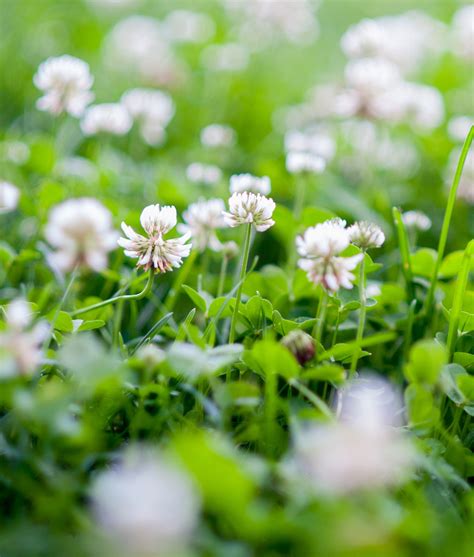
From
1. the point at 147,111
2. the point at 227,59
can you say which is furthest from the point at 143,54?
the point at 147,111

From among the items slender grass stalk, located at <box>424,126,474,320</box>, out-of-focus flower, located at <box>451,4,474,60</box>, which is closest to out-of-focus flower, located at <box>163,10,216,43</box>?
out-of-focus flower, located at <box>451,4,474,60</box>

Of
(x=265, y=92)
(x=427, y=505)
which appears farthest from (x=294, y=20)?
(x=427, y=505)

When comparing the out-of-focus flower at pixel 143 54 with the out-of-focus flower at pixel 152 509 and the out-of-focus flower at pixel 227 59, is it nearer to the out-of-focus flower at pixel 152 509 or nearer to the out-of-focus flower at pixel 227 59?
the out-of-focus flower at pixel 227 59

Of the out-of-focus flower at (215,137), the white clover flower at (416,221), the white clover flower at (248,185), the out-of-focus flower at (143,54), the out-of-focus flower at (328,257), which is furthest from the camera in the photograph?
the out-of-focus flower at (143,54)

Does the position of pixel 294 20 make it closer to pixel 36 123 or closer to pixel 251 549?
pixel 36 123

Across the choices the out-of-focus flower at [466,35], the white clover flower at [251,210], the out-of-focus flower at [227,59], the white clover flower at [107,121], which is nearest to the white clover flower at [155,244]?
the white clover flower at [251,210]

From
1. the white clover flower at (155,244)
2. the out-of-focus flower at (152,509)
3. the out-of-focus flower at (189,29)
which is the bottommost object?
the out-of-focus flower at (152,509)

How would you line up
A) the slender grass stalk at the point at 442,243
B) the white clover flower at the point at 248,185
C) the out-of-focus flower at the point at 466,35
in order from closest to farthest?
the slender grass stalk at the point at 442,243
the white clover flower at the point at 248,185
the out-of-focus flower at the point at 466,35
